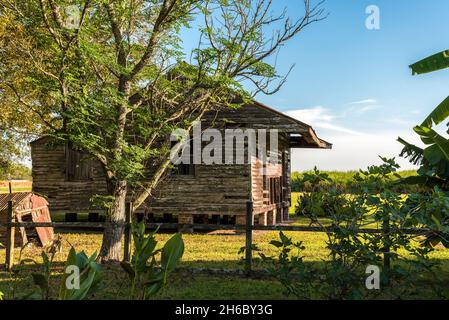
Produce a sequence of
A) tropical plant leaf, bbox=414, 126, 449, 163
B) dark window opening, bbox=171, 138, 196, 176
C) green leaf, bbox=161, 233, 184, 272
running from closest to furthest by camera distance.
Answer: green leaf, bbox=161, 233, 184, 272 < tropical plant leaf, bbox=414, 126, 449, 163 < dark window opening, bbox=171, 138, 196, 176

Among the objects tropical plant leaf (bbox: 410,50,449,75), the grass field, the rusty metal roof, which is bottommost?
the grass field

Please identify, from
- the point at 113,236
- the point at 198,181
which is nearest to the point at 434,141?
the point at 113,236

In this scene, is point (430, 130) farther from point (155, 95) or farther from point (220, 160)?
point (220, 160)

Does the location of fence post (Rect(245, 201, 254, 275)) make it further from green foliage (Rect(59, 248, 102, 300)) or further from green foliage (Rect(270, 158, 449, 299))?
green foliage (Rect(59, 248, 102, 300))

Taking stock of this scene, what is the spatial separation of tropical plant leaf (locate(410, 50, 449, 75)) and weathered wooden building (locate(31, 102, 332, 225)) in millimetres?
6545

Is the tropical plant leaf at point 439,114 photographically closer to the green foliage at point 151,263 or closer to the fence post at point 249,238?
the fence post at point 249,238

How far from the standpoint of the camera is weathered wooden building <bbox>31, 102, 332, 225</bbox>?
17250mm

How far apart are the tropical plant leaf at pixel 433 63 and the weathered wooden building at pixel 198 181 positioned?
21.5ft

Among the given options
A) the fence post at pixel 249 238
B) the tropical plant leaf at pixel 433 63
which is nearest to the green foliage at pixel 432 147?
the tropical plant leaf at pixel 433 63

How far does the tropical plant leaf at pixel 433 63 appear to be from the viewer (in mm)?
10398

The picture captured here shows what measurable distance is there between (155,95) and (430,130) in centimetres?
626

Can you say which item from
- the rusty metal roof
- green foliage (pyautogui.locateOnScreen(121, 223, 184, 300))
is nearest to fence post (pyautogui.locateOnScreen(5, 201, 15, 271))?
the rusty metal roof

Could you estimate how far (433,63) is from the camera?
411 inches
